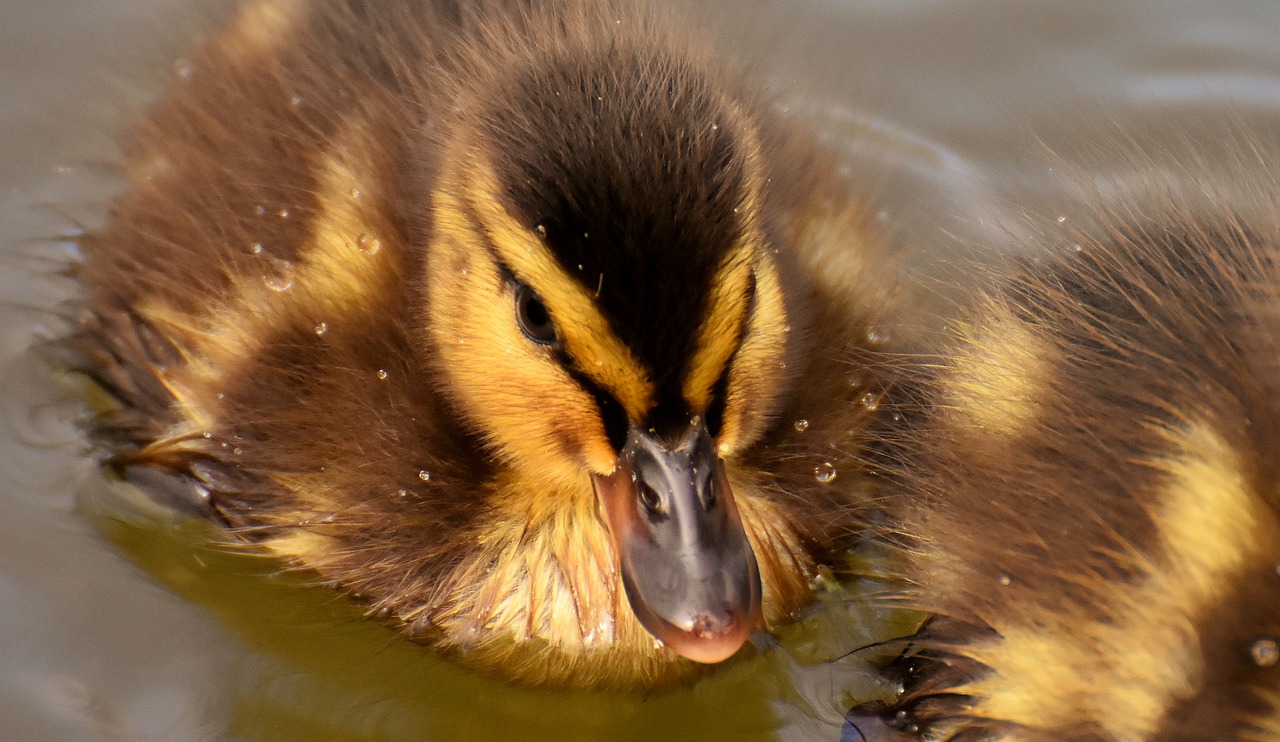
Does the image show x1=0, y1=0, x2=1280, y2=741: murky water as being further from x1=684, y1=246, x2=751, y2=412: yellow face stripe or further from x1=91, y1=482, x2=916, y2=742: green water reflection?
x1=684, y1=246, x2=751, y2=412: yellow face stripe

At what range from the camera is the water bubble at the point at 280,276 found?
1.83 meters

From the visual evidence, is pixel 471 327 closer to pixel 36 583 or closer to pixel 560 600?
pixel 560 600

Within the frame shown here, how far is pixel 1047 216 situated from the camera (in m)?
1.79

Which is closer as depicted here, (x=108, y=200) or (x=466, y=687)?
(x=466, y=687)

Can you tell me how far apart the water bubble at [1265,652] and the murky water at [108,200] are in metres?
0.59

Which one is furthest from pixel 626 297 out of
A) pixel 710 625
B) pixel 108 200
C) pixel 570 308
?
pixel 108 200

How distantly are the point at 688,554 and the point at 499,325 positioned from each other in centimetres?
32

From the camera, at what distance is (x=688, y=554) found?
1.57 metres

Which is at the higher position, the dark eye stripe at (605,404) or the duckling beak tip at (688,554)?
the dark eye stripe at (605,404)

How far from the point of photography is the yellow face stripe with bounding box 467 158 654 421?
152cm

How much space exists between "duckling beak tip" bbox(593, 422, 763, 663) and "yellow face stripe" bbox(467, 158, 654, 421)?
0.06m

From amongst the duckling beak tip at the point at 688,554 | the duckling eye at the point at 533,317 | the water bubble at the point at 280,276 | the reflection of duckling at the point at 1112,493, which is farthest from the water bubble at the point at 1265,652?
the water bubble at the point at 280,276

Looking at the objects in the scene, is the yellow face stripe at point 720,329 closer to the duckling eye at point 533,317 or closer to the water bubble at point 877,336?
the duckling eye at point 533,317

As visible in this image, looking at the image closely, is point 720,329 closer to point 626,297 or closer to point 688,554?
point 626,297
